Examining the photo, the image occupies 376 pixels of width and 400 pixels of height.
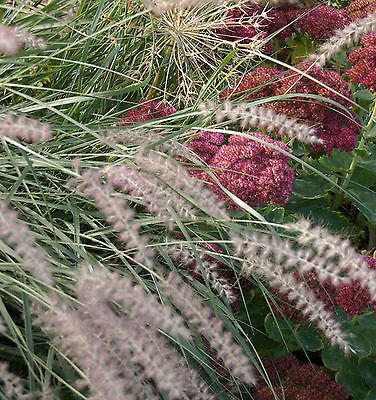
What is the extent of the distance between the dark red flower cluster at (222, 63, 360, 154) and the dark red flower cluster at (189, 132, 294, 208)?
0.25 metres

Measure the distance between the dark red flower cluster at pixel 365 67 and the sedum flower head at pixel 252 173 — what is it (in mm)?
710

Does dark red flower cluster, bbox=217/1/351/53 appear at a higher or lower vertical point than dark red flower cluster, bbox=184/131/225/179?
higher

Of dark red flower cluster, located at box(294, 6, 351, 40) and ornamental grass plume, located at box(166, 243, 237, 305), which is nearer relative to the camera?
ornamental grass plume, located at box(166, 243, 237, 305)

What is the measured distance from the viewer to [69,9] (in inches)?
104

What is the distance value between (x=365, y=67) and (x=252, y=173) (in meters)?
0.87

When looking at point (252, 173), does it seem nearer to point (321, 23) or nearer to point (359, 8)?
point (321, 23)

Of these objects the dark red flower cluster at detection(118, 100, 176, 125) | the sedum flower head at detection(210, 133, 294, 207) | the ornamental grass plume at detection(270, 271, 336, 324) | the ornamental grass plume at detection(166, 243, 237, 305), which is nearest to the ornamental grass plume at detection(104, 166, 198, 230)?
the ornamental grass plume at detection(166, 243, 237, 305)

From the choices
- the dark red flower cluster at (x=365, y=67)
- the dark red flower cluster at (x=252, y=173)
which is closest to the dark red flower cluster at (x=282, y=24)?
the dark red flower cluster at (x=365, y=67)

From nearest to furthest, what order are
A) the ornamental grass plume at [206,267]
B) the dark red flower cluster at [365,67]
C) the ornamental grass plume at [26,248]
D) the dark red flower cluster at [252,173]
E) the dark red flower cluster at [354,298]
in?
1. the ornamental grass plume at [26,248]
2. the ornamental grass plume at [206,267]
3. the dark red flower cluster at [354,298]
4. the dark red flower cluster at [252,173]
5. the dark red flower cluster at [365,67]

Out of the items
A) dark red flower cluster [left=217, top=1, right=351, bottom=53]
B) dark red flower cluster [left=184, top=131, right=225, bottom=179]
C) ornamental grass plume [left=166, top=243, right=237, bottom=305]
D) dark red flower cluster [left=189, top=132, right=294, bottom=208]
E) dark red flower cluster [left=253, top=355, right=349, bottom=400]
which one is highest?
dark red flower cluster [left=217, top=1, right=351, bottom=53]

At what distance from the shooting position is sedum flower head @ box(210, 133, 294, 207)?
1993 millimetres

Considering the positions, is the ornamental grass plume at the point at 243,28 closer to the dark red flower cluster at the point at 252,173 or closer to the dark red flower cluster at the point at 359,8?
the dark red flower cluster at the point at 359,8

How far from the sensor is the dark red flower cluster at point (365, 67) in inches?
102

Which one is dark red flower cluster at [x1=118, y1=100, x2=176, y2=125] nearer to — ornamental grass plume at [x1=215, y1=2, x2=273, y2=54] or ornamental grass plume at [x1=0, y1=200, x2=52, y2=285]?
ornamental grass plume at [x1=215, y1=2, x2=273, y2=54]
